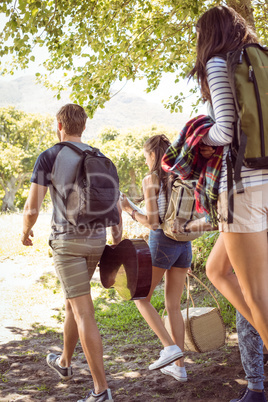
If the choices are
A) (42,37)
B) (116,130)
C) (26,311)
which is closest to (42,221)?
(26,311)

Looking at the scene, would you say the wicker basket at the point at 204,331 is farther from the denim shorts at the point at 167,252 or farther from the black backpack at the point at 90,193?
the black backpack at the point at 90,193

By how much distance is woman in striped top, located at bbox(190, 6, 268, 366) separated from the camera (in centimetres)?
209

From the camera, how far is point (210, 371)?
371 centimetres

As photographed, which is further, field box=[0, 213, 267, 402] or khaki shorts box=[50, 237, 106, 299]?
field box=[0, 213, 267, 402]

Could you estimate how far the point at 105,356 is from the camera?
480 cm

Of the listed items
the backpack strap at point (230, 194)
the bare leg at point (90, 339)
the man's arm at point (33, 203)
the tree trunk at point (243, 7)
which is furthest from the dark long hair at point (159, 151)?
the tree trunk at point (243, 7)

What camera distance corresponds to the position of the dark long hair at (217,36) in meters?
2.18

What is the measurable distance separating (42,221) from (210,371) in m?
13.3

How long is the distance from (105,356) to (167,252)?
6.13ft

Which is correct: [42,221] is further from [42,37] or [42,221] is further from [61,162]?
[61,162]

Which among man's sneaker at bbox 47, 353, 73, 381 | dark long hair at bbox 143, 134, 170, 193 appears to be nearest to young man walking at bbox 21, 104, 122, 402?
man's sneaker at bbox 47, 353, 73, 381

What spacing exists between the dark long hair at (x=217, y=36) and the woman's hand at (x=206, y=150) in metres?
0.25

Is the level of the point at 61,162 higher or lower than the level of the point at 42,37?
lower

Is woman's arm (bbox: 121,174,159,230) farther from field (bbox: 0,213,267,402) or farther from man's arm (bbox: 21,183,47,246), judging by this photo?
field (bbox: 0,213,267,402)
